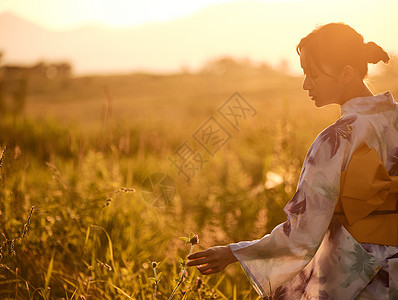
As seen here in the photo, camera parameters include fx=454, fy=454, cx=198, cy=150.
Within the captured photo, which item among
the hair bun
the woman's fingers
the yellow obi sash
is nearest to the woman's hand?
the woman's fingers

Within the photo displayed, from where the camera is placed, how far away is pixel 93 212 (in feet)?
8.76

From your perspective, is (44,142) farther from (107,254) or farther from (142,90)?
(142,90)

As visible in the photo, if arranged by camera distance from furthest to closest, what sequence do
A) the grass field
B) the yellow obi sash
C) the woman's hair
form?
1. the grass field
2. the woman's hair
3. the yellow obi sash

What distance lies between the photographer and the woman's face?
1.62 metres

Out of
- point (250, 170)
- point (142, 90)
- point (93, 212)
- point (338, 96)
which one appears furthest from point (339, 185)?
point (142, 90)

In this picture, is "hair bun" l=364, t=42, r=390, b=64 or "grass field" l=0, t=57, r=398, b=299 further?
"grass field" l=0, t=57, r=398, b=299

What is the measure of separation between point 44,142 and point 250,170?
3014mm

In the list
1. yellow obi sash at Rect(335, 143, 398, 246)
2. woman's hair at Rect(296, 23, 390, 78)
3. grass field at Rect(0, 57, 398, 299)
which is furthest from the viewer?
grass field at Rect(0, 57, 398, 299)

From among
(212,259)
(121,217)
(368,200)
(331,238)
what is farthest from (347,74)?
(121,217)

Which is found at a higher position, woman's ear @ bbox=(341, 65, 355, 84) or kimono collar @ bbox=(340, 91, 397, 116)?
woman's ear @ bbox=(341, 65, 355, 84)

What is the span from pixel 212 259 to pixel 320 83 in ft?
2.40

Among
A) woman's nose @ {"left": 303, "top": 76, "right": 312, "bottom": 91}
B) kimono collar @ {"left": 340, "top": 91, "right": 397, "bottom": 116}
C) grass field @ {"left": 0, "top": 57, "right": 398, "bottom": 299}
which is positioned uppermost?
woman's nose @ {"left": 303, "top": 76, "right": 312, "bottom": 91}

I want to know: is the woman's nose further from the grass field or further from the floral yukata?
the grass field

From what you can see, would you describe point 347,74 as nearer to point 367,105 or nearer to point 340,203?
point 367,105
